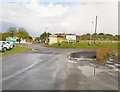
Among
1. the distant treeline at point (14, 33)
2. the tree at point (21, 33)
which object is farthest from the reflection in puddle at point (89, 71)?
the tree at point (21, 33)

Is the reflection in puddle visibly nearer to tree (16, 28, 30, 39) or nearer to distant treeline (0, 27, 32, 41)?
distant treeline (0, 27, 32, 41)

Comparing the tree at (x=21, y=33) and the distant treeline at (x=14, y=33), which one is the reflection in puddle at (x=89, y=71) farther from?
the tree at (x=21, y=33)

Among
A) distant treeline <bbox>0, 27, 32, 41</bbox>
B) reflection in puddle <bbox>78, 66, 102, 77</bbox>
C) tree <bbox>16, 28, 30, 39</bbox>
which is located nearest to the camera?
reflection in puddle <bbox>78, 66, 102, 77</bbox>

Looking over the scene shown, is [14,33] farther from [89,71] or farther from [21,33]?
[89,71]

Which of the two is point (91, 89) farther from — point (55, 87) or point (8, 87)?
point (8, 87)

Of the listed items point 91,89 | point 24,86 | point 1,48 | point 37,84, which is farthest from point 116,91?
point 1,48

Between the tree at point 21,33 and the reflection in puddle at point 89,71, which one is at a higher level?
the tree at point 21,33

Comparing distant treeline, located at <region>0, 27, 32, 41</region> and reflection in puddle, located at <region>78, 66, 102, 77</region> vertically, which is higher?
distant treeline, located at <region>0, 27, 32, 41</region>

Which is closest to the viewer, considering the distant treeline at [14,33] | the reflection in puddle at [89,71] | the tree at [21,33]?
the reflection in puddle at [89,71]

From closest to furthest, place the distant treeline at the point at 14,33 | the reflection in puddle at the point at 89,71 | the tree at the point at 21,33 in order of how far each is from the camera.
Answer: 1. the reflection in puddle at the point at 89,71
2. the distant treeline at the point at 14,33
3. the tree at the point at 21,33

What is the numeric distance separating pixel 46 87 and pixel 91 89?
1941mm

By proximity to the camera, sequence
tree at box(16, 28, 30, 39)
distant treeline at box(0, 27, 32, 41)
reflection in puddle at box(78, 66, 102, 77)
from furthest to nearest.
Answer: tree at box(16, 28, 30, 39) → distant treeline at box(0, 27, 32, 41) → reflection in puddle at box(78, 66, 102, 77)

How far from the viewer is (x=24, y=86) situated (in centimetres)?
444

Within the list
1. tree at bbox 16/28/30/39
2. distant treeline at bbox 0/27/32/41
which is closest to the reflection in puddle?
distant treeline at bbox 0/27/32/41
